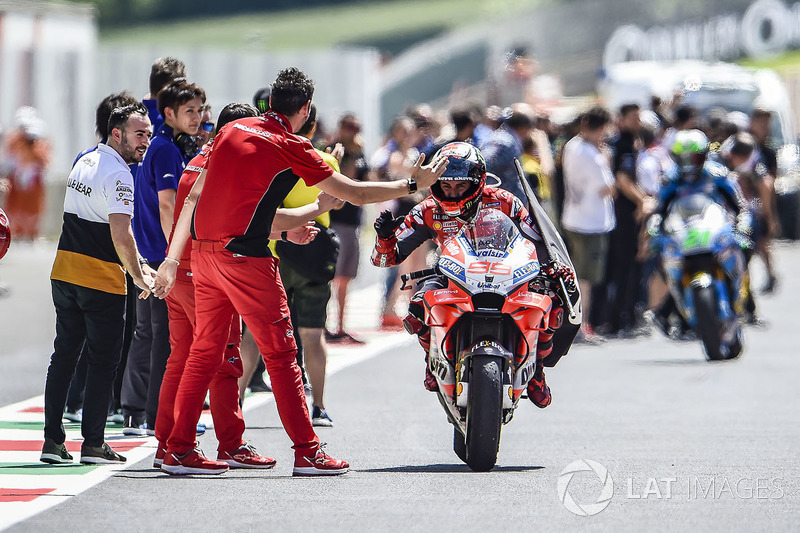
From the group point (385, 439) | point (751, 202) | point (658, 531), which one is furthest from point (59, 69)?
point (658, 531)

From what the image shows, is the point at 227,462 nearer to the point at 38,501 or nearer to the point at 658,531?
the point at 38,501

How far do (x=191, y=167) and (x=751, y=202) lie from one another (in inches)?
428

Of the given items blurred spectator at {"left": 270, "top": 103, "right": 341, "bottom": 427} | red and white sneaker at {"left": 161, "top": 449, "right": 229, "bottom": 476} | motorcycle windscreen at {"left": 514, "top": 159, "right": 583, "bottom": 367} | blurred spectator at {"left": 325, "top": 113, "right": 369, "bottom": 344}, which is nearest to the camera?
red and white sneaker at {"left": 161, "top": 449, "right": 229, "bottom": 476}

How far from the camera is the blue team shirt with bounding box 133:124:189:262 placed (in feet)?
33.1

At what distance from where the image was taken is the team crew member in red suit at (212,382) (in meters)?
9.02

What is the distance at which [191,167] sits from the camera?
937 cm

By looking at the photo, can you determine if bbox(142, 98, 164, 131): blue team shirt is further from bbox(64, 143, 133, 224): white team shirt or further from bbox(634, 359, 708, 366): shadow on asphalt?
bbox(634, 359, 708, 366): shadow on asphalt

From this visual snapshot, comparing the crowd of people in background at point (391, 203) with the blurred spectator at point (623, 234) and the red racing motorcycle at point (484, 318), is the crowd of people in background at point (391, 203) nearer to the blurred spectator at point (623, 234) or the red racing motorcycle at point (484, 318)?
the blurred spectator at point (623, 234)

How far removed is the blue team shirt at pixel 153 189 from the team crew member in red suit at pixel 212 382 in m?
0.57

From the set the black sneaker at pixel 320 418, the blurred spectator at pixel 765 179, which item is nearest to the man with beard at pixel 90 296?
the black sneaker at pixel 320 418

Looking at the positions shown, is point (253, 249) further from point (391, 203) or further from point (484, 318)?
point (391, 203)

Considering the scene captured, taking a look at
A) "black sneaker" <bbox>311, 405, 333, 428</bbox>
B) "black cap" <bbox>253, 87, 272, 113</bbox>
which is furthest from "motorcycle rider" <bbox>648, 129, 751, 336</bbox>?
"black sneaker" <bbox>311, 405, 333, 428</bbox>

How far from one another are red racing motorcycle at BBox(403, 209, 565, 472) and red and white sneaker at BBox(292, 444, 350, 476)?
0.66m

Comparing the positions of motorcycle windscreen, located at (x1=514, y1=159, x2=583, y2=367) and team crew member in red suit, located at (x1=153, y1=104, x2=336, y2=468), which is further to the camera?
motorcycle windscreen, located at (x1=514, y1=159, x2=583, y2=367)
